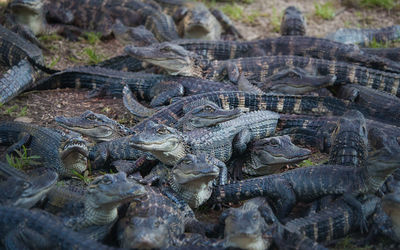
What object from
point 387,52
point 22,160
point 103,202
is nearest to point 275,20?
point 387,52

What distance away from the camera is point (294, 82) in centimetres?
551

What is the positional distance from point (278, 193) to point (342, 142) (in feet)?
2.84

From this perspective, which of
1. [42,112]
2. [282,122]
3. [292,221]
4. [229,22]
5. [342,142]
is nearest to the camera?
[292,221]

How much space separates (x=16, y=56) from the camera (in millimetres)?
6109

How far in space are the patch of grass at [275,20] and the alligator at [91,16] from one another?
158 centimetres

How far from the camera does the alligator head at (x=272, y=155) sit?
13.4 feet

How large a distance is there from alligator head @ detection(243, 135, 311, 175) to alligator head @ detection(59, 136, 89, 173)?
1.39 meters

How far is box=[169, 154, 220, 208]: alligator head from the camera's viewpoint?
138 inches

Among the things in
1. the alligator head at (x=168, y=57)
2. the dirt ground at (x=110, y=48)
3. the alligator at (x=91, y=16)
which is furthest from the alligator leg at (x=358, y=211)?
the alligator at (x=91, y=16)

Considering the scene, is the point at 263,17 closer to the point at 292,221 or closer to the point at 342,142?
the point at 342,142

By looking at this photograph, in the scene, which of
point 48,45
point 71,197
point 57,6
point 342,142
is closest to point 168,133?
point 71,197

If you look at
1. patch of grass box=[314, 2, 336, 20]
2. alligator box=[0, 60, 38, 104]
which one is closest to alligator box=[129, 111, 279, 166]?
alligator box=[0, 60, 38, 104]

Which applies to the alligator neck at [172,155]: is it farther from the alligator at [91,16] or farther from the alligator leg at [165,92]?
the alligator at [91,16]

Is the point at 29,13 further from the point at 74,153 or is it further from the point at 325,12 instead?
the point at 325,12
